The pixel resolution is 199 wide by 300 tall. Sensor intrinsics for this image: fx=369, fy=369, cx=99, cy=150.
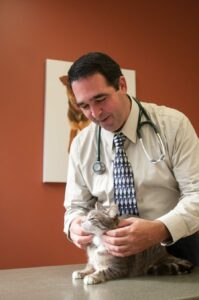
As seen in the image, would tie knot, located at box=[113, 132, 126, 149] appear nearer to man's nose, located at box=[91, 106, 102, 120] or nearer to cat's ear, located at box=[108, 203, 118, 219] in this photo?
man's nose, located at box=[91, 106, 102, 120]

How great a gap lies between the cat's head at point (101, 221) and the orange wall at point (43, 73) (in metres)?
1.10

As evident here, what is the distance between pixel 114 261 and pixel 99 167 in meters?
0.36

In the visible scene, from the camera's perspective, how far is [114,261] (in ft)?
3.92

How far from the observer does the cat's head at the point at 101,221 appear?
119cm

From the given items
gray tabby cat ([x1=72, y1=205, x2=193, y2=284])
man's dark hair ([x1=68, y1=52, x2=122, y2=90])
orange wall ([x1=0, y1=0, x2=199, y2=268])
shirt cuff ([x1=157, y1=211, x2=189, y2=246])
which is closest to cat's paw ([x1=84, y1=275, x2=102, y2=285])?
gray tabby cat ([x1=72, y1=205, x2=193, y2=284])

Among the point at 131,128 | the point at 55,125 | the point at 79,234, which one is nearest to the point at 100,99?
the point at 131,128

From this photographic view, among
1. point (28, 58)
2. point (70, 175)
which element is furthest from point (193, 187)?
point (28, 58)

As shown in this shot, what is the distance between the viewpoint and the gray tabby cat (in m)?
1.19

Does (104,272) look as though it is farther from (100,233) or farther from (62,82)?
(62,82)

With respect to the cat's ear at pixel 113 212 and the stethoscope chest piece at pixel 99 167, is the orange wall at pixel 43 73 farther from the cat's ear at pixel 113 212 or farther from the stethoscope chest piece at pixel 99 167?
the cat's ear at pixel 113 212

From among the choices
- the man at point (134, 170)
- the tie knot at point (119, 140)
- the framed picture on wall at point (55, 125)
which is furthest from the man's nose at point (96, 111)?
the framed picture on wall at point (55, 125)

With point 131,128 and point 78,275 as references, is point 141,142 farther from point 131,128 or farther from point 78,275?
point 78,275

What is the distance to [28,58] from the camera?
2.39 metres

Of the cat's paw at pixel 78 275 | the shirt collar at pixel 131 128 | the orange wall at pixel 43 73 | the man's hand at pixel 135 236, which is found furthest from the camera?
the orange wall at pixel 43 73
